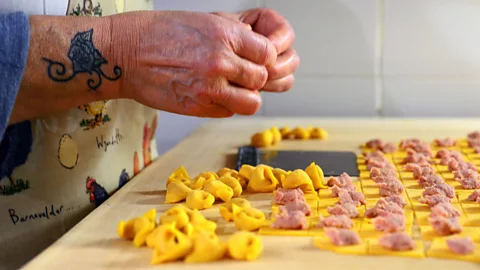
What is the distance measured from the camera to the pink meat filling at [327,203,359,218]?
625mm

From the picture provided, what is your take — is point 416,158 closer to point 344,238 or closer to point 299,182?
point 299,182

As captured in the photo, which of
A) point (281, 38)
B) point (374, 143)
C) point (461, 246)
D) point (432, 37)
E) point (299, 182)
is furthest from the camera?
point (432, 37)

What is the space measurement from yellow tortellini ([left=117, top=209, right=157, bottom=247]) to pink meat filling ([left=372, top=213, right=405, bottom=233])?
222 mm

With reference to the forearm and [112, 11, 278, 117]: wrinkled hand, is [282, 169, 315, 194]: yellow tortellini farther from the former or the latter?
the forearm

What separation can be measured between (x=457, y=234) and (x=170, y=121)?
3.37ft

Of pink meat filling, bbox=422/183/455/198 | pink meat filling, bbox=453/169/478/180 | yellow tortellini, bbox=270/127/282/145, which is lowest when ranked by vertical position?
pink meat filling, bbox=422/183/455/198

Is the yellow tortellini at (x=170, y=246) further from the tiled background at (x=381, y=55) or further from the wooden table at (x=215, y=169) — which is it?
the tiled background at (x=381, y=55)

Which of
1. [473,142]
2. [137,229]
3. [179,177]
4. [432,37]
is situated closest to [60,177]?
[179,177]

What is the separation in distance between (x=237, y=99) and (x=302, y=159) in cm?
25

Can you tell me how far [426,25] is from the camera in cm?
139

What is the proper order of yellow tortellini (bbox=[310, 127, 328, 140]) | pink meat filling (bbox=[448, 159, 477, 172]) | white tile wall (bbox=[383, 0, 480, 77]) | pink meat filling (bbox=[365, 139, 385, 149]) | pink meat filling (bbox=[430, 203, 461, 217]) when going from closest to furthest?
pink meat filling (bbox=[430, 203, 461, 217]) → pink meat filling (bbox=[448, 159, 477, 172]) → pink meat filling (bbox=[365, 139, 385, 149]) → yellow tortellini (bbox=[310, 127, 328, 140]) → white tile wall (bbox=[383, 0, 480, 77])

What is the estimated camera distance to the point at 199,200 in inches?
26.5

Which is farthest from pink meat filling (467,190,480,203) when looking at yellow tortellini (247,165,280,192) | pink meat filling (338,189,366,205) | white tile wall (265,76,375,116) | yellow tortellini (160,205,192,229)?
white tile wall (265,76,375,116)

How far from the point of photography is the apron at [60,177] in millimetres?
760
